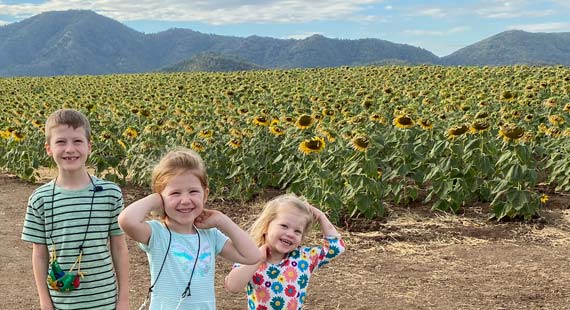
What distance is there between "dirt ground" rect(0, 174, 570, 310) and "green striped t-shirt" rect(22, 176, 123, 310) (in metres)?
2.04

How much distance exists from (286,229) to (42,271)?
1031 millimetres

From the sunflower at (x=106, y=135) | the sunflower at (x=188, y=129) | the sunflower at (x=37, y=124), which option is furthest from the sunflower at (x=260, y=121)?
the sunflower at (x=37, y=124)

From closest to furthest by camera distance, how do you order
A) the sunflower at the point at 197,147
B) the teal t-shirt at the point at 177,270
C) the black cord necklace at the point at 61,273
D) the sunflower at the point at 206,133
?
1. the teal t-shirt at the point at 177,270
2. the black cord necklace at the point at 61,273
3. the sunflower at the point at 197,147
4. the sunflower at the point at 206,133

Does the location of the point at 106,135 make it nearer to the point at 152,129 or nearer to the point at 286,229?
the point at 152,129

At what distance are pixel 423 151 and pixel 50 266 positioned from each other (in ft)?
18.0

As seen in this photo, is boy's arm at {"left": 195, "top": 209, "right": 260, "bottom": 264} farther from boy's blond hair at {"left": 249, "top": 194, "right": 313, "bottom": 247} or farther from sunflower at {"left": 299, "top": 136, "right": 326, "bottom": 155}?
sunflower at {"left": 299, "top": 136, "right": 326, "bottom": 155}

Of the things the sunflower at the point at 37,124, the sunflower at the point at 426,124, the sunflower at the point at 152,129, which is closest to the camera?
the sunflower at the point at 426,124

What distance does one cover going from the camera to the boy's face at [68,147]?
280 cm

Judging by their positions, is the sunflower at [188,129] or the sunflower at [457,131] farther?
the sunflower at [188,129]

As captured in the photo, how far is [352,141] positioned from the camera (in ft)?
22.5

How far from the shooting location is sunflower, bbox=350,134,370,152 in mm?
6809

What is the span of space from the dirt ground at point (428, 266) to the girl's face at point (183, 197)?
233cm

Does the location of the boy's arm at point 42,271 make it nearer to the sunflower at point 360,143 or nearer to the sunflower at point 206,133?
the sunflower at point 360,143

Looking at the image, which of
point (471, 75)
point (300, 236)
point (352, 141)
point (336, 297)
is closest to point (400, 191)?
point (352, 141)
